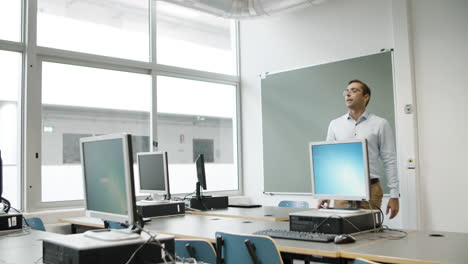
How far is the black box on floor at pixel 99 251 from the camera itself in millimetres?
1566

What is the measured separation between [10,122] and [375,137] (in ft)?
11.6

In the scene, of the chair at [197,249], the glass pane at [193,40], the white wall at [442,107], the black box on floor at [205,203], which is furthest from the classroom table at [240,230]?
the glass pane at [193,40]

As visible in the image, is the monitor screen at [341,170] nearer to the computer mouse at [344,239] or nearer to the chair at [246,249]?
the computer mouse at [344,239]

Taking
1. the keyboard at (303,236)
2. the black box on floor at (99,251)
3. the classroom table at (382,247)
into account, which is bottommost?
the classroom table at (382,247)

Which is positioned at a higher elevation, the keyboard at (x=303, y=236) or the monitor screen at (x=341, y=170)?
the monitor screen at (x=341, y=170)

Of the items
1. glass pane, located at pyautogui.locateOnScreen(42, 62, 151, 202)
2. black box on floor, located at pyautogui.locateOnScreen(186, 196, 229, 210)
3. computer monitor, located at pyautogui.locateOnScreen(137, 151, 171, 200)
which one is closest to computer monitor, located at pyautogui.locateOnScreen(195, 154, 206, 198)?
black box on floor, located at pyautogui.locateOnScreen(186, 196, 229, 210)

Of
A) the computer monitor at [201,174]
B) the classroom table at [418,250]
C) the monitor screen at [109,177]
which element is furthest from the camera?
the computer monitor at [201,174]

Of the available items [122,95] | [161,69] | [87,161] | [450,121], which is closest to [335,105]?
[450,121]

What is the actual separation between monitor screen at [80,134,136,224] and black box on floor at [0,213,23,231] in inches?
51.6

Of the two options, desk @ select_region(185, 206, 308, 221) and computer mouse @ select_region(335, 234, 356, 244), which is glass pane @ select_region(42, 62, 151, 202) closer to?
desk @ select_region(185, 206, 308, 221)

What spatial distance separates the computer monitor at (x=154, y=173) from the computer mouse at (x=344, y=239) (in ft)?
5.85

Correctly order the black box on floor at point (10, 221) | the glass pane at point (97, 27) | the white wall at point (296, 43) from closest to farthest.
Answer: the black box on floor at point (10, 221) < the glass pane at point (97, 27) < the white wall at point (296, 43)

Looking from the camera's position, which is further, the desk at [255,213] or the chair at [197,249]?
the desk at [255,213]

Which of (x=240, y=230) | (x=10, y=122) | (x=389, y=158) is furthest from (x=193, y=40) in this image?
(x=240, y=230)
